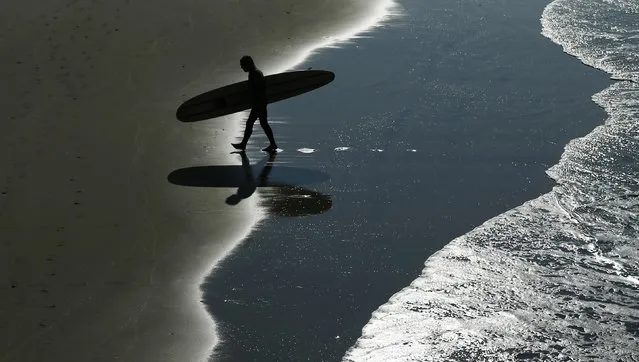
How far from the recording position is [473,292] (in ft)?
34.4

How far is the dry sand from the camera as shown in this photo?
9.89 meters

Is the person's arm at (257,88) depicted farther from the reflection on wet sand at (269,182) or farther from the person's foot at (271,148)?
the reflection on wet sand at (269,182)

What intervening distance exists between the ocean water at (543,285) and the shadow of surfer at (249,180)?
2.90m

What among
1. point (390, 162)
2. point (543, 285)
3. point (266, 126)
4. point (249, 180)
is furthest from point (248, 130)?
point (543, 285)

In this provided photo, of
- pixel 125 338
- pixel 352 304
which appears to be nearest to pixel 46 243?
pixel 125 338

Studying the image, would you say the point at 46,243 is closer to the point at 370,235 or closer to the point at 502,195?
the point at 370,235

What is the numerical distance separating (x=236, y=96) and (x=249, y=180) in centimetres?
208

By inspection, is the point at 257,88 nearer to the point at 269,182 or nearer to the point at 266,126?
the point at 266,126

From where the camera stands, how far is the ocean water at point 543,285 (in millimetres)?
9492

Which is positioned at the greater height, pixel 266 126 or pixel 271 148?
pixel 266 126

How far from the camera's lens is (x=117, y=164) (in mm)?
13852

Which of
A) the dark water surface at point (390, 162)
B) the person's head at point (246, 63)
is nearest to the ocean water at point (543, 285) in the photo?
the dark water surface at point (390, 162)

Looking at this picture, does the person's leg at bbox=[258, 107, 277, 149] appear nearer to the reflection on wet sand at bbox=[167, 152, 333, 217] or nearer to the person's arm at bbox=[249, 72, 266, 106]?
the person's arm at bbox=[249, 72, 266, 106]

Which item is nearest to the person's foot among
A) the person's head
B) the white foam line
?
the white foam line
